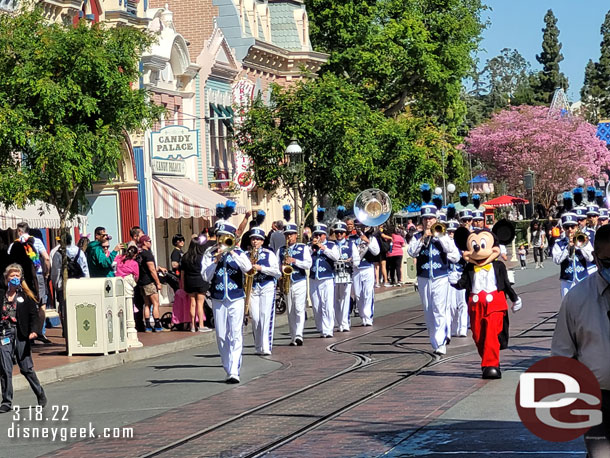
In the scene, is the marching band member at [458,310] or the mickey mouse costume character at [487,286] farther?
the marching band member at [458,310]

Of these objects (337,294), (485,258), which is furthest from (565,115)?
(485,258)

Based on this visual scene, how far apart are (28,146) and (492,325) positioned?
7.88 m

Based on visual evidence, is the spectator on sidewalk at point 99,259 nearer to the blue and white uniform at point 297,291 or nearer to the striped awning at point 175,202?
the blue and white uniform at point 297,291

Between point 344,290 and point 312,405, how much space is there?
1043 centimetres

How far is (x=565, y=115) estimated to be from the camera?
3418 inches

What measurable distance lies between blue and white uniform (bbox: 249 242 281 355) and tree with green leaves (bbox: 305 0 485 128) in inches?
1342

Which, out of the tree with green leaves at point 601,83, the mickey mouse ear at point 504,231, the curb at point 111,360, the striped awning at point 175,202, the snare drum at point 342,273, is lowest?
the curb at point 111,360

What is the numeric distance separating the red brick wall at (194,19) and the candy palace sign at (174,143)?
990 centimetres

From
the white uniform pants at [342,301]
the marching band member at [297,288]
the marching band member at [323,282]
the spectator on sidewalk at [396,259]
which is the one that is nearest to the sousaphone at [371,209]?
the white uniform pants at [342,301]

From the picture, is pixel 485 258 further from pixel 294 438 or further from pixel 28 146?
pixel 28 146

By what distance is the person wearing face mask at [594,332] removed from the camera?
6746 millimetres

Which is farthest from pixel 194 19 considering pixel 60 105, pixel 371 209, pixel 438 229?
pixel 438 229

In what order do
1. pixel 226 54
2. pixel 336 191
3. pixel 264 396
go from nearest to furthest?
pixel 264 396
pixel 336 191
pixel 226 54

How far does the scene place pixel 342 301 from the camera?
2356 cm
